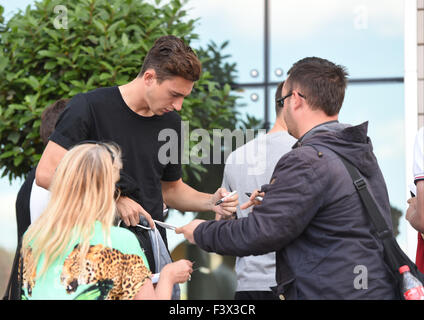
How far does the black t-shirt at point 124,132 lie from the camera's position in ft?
9.20

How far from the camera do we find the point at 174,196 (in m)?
3.35

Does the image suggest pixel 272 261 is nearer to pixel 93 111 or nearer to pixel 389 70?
pixel 93 111

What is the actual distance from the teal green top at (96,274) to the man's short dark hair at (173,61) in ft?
3.50

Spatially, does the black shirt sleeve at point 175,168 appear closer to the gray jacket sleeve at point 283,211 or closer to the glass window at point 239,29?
the gray jacket sleeve at point 283,211

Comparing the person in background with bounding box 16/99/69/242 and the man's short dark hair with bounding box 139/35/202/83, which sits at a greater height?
the man's short dark hair with bounding box 139/35/202/83

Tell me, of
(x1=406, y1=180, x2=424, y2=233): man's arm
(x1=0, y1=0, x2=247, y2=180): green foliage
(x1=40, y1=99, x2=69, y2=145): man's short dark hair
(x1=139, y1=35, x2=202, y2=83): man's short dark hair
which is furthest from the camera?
(x1=0, y1=0, x2=247, y2=180): green foliage

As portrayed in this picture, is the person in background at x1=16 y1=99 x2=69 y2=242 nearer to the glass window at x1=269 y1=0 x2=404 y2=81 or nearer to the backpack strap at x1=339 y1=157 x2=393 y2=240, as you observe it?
the backpack strap at x1=339 y1=157 x2=393 y2=240

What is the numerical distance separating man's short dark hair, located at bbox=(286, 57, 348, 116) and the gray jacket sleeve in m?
0.33

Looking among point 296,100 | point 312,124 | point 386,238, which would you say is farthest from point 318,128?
point 386,238

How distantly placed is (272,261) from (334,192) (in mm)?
1164

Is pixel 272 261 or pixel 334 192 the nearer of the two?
pixel 334 192

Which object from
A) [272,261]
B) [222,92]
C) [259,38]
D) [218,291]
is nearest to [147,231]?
[272,261]

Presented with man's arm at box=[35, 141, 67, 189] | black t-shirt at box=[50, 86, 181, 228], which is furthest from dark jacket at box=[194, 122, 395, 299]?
man's arm at box=[35, 141, 67, 189]

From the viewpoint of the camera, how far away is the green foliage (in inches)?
166
